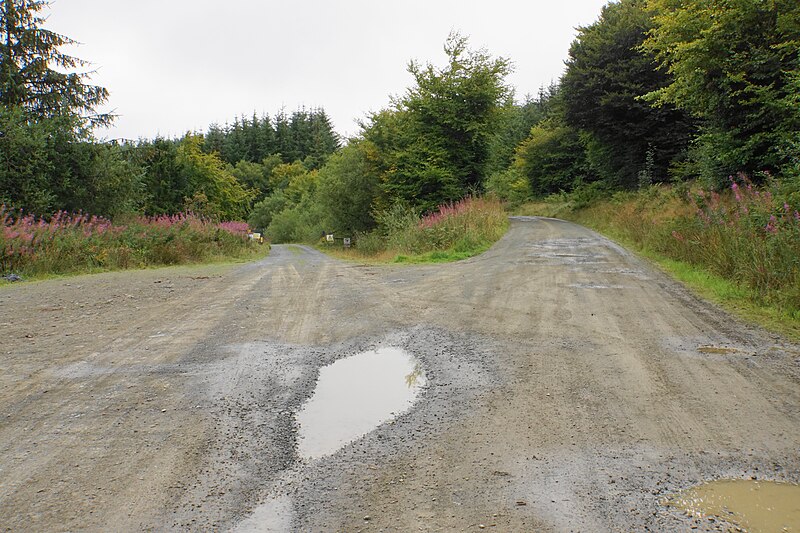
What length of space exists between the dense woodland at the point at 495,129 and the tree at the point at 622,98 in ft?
0.27

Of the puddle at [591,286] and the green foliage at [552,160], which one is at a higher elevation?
the green foliage at [552,160]

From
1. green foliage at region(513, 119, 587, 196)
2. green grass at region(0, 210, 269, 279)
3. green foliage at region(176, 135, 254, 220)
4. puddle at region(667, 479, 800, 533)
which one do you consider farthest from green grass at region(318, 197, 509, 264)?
green foliage at region(513, 119, 587, 196)

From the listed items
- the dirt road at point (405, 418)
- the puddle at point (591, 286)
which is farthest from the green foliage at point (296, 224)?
the dirt road at point (405, 418)

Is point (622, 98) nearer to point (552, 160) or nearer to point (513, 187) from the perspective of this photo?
point (552, 160)

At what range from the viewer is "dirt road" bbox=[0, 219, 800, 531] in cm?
254

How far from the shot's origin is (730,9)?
13.6m

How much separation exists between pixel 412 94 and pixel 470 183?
5.53 m

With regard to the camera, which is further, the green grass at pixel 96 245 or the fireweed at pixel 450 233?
the fireweed at pixel 450 233

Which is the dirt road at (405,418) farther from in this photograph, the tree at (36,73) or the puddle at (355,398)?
the tree at (36,73)

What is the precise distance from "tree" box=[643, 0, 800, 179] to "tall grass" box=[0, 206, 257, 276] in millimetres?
15904

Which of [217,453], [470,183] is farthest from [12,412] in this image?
[470,183]

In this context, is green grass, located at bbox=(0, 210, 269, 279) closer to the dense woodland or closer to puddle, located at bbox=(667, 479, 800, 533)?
the dense woodland

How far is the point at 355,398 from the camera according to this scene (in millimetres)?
4105

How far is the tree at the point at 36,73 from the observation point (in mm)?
18828
